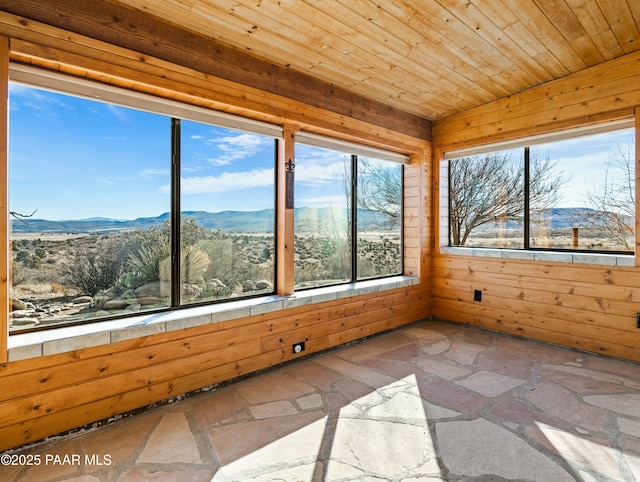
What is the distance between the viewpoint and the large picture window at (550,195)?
11.2 ft

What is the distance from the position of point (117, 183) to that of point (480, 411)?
9.62ft

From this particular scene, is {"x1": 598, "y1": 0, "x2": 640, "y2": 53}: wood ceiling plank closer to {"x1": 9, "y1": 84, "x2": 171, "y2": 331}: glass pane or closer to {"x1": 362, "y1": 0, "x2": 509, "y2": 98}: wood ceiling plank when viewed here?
{"x1": 362, "y1": 0, "x2": 509, "y2": 98}: wood ceiling plank

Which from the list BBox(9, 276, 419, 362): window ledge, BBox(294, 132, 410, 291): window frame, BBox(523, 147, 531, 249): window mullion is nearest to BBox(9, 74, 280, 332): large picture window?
BBox(9, 276, 419, 362): window ledge

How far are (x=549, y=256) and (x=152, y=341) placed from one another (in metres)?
3.78

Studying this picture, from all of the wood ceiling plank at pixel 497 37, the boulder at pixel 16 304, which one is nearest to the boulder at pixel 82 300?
the boulder at pixel 16 304

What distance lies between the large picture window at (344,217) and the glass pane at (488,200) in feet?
2.52

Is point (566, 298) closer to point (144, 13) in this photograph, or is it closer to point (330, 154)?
point (330, 154)

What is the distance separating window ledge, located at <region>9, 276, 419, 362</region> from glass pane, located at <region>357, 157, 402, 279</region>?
84cm

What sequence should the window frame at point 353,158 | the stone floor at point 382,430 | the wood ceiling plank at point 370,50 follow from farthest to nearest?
the window frame at point 353,158
the wood ceiling plank at point 370,50
the stone floor at point 382,430

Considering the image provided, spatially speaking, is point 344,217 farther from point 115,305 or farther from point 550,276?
point 115,305

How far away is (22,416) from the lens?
1964mm

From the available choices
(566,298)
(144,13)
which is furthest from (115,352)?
(566,298)

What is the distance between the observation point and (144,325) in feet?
7.63

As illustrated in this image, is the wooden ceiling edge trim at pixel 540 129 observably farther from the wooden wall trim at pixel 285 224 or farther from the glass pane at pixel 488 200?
the wooden wall trim at pixel 285 224
